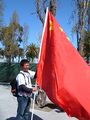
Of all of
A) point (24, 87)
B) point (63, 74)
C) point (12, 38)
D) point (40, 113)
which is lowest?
point (40, 113)

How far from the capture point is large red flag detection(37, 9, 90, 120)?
21.8 feet

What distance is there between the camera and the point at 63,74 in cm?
684

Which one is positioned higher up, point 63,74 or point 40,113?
point 63,74

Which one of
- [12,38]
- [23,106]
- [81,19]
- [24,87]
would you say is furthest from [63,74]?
[12,38]

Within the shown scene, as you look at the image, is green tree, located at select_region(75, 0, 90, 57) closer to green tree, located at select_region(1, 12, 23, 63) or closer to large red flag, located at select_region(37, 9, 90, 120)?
large red flag, located at select_region(37, 9, 90, 120)

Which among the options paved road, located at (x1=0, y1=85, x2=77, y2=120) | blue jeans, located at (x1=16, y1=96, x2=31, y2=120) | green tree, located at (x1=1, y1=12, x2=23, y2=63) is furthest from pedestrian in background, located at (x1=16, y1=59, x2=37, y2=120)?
green tree, located at (x1=1, y1=12, x2=23, y2=63)

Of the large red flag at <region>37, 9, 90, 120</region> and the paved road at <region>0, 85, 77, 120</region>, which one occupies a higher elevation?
the large red flag at <region>37, 9, 90, 120</region>

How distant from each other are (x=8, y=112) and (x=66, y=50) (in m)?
5.54

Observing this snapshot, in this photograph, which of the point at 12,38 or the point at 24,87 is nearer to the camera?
the point at 24,87

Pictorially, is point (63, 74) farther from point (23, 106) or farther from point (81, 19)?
point (81, 19)

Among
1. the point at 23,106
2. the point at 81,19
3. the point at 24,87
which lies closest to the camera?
the point at 24,87

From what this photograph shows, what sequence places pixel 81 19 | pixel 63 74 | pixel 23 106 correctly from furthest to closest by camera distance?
pixel 81 19 < pixel 23 106 < pixel 63 74

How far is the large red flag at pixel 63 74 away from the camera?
6.66 meters

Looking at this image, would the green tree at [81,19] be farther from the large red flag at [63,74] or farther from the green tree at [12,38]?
the green tree at [12,38]
